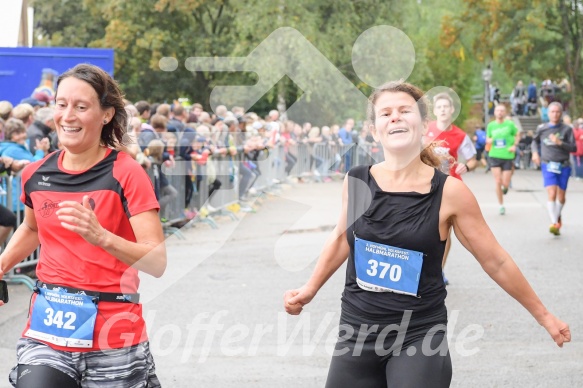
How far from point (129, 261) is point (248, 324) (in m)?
4.73

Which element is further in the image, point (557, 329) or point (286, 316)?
point (286, 316)

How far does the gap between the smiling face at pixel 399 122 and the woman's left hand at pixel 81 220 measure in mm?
1272

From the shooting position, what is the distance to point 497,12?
141 feet

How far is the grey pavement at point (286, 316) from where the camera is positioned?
22.6ft

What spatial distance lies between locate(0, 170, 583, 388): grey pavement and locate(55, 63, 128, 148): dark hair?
2.71 m

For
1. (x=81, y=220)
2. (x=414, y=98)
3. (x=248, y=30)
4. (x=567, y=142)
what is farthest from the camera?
(x=248, y=30)

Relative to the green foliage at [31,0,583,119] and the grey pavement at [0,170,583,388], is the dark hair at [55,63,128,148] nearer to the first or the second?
the grey pavement at [0,170,583,388]

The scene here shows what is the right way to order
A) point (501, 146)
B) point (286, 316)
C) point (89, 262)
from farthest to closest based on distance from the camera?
point (501, 146), point (286, 316), point (89, 262)

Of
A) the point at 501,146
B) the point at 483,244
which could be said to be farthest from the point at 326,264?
the point at 501,146

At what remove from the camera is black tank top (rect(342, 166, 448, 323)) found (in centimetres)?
415

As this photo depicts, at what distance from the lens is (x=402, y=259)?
13.6 ft

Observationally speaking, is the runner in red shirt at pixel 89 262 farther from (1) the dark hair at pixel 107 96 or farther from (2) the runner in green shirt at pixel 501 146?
(2) the runner in green shirt at pixel 501 146

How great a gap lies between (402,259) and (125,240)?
1.06 metres

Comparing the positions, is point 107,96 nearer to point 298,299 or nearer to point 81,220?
point 81,220
